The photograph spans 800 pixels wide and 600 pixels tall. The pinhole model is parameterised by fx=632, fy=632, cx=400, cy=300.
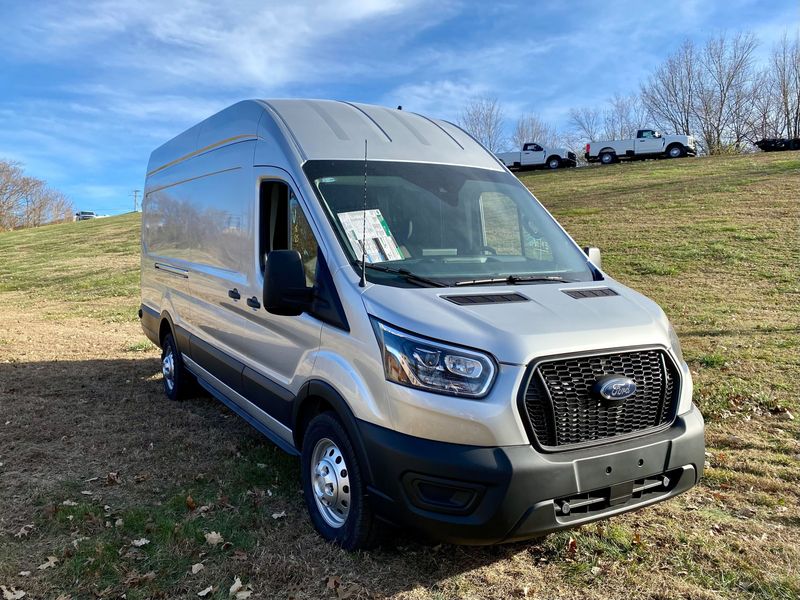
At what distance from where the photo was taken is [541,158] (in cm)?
3897

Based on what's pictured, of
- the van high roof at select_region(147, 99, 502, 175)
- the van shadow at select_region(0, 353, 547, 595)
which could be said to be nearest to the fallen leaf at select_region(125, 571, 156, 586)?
the van shadow at select_region(0, 353, 547, 595)

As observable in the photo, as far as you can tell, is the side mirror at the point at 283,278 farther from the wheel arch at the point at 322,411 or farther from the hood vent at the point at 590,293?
the hood vent at the point at 590,293

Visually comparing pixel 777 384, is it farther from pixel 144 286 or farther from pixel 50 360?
pixel 50 360

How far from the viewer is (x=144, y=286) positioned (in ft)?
26.7

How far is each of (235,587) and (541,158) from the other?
1507 inches

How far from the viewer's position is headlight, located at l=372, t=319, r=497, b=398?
9.56 ft

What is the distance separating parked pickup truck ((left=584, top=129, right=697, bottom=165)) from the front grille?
119 ft

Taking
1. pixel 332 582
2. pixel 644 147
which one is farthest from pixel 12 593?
pixel 644 147

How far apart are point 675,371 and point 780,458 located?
89.2 inches

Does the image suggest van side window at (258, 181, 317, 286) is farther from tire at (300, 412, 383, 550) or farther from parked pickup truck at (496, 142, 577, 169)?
parked pickup truck at (496, 142, 577, 169)

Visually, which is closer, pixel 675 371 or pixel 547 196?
pixel 675 371

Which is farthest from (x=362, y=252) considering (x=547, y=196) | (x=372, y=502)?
(x=547, y=196)

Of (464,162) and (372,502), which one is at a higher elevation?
(464,162)

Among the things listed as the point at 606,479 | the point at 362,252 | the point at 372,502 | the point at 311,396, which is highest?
the point at 362,252
